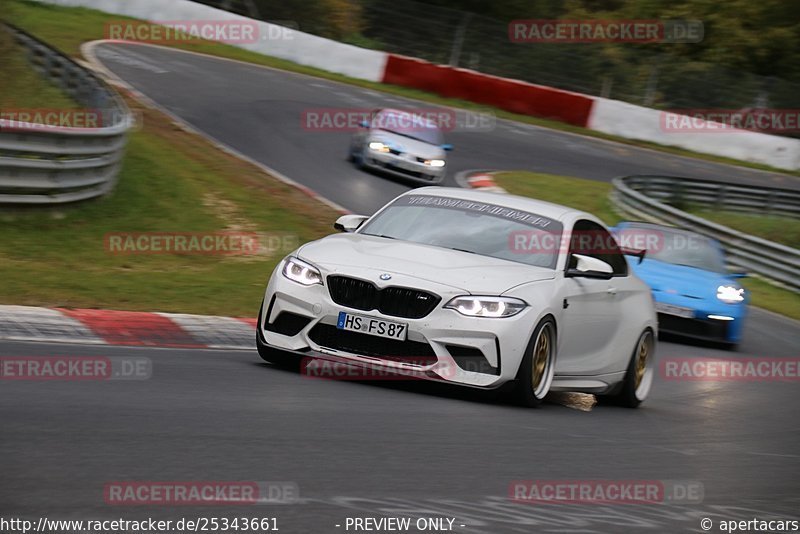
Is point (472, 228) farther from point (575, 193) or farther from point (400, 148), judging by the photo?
point (575, 193)

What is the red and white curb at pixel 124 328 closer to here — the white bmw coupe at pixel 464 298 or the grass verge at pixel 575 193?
the white bmw coupe at pixel 464 298

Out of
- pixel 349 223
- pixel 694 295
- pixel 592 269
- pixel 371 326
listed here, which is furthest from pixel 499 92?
pixel 371 326

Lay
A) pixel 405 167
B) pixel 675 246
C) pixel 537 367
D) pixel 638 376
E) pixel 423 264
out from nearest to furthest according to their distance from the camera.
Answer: pixel 423 264
pixel 537 367
pixel 638 376
pixel 675 246
pixel 405 167

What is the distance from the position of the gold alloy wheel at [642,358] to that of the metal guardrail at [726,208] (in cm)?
1270

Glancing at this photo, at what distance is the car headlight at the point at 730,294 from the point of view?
14711 millimetres

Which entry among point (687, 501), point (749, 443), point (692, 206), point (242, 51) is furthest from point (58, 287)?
point (242, 51)

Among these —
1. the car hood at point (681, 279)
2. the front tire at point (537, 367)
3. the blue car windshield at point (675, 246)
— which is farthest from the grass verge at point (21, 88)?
the front tire at point (537, 367)

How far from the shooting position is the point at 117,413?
620 centimetres

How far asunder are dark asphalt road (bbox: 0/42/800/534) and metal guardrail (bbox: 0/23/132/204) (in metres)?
5.30

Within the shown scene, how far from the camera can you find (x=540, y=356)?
8.11 m

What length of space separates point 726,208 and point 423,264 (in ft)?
71.2

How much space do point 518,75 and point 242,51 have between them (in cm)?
825

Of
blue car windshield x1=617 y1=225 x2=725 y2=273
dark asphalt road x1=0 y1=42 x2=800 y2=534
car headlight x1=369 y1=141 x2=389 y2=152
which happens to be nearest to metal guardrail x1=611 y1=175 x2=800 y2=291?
car headlight x1=369 y1=141 x2=389 y2=152

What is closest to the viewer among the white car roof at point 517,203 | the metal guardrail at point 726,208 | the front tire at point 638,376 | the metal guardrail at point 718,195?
the white car roof at point 517,203
